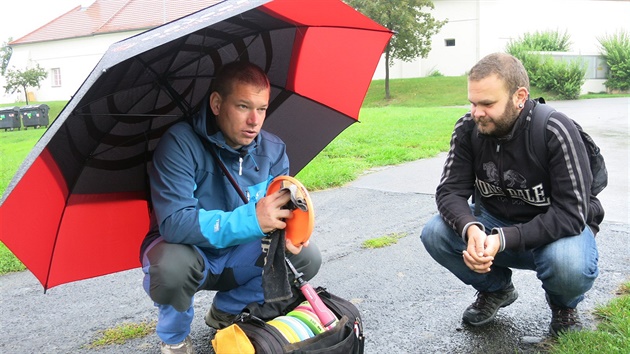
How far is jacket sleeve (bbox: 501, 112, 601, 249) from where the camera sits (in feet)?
9.55

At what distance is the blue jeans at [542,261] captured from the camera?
294 cm

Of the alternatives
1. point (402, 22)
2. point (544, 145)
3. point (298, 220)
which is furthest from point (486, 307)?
point (402, 22)

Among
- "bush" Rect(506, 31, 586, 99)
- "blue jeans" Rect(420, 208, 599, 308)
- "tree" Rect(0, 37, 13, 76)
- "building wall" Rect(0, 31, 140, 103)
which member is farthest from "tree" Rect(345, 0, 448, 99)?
"tree" Rect(0, 37, 13, 76)

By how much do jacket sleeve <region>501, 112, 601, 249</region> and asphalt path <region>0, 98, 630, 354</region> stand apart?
0.60m

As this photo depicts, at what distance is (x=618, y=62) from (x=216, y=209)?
1314 inches

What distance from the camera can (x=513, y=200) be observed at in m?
3.24

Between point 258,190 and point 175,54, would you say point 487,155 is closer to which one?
point 258,190

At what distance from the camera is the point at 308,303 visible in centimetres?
277

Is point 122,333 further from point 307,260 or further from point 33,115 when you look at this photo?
point 33,115

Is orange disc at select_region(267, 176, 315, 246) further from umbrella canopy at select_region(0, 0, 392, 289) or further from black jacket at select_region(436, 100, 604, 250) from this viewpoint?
black jacket at select_region(436, 100, 604, 250)

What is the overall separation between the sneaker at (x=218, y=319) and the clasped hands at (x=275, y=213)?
953 millimetres

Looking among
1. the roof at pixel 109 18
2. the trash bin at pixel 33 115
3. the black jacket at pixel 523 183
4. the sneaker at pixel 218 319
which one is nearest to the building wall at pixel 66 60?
the roof at pixel 109 18

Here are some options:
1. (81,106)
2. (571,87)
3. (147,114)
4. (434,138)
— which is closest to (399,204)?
(147,114)

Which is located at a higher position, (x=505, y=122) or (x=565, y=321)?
(x=505, y=122)
